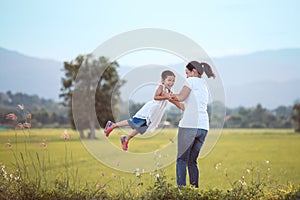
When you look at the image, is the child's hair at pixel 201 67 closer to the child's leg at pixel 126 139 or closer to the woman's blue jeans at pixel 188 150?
the woman's blue jeans at pixel 188 150

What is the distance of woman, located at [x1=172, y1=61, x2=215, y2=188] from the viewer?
4441mm

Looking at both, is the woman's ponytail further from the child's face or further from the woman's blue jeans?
the woman's blue jeans

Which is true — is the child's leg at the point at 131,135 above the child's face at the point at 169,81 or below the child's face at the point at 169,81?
below

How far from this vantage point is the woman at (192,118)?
4441 mm

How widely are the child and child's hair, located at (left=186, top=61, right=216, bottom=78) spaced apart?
25 cm

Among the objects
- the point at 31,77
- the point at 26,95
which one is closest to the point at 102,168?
the point at 26,95

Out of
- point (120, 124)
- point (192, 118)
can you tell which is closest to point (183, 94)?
point (192, 118)

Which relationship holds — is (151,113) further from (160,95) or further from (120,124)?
(120,124)

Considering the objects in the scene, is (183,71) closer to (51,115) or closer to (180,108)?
(180,108)

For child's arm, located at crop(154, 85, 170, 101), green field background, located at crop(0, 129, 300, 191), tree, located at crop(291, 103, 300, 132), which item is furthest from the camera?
tree, located at crop(291, 103, 300, 132)

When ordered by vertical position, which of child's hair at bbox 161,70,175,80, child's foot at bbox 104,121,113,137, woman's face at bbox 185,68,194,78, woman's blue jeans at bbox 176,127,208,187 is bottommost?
woman's blue jeans at bbox 176,127,208,187

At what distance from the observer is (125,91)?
4672 mm

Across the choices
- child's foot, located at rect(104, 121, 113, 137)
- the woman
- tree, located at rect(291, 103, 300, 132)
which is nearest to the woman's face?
the woman

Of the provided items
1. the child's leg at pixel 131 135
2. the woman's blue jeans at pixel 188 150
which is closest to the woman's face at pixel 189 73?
the woman's blue jeans at pixel 188 150
